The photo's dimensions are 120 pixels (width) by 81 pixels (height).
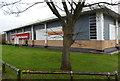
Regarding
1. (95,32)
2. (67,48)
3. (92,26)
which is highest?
(92,26)

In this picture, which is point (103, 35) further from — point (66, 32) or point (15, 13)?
point (15, 13)

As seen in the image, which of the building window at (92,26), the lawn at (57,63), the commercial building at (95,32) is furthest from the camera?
the building window at (92,26)

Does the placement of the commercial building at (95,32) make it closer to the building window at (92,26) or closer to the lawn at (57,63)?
the building window at (92,26)

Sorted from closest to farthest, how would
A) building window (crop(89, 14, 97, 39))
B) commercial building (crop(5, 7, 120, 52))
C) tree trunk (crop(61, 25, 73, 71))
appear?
tree trunk (crop(61, 25, 73, 71)), commercial building (crop(5, 7, 120, 52)), building window (crop(89, 14, 97, 39))

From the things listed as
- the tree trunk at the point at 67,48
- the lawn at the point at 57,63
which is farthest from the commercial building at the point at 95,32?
the tree trunk at the point at 67,48

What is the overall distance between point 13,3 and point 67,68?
407 cm

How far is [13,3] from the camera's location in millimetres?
4648

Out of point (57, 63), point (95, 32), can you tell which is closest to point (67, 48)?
point (57, 63)

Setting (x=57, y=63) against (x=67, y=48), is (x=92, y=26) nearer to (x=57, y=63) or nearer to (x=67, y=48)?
(x=57, y=63)

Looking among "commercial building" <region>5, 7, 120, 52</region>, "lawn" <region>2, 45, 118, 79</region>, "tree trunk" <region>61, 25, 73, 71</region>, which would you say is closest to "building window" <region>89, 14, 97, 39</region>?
"commercial building" <region>5, 7, 120, 52</region>

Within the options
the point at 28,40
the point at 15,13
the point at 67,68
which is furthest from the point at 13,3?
the point at 28,40

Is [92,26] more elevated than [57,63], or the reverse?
[92,26]

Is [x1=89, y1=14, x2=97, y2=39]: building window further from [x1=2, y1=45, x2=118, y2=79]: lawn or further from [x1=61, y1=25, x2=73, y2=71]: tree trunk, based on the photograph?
[x1=61, y1=25, x2=73, y2=71]: tree trunk

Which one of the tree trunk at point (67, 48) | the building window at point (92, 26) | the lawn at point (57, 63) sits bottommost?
the lawn at point (57, 63)
